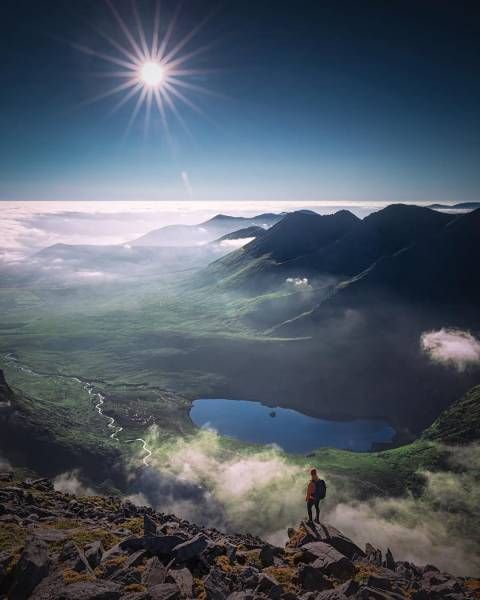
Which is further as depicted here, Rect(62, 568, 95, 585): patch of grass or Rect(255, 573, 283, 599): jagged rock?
Rect(255, 573, 283, 599): jagged rock

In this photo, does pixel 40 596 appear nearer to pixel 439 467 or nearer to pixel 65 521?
pixel 65 521

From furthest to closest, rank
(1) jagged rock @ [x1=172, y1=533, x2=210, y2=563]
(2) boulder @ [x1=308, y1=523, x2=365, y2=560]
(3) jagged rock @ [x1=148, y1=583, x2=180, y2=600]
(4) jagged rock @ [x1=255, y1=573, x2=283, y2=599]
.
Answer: (2) boulder @ [x1=308, y1=523, x2=365, y2=560] → (1) jagged rock @ [x1=172, y1=533, x2=210, y2=563] → (4) jagged rock @ [x1=255, y1=573, x2=283, y2=599] → (3) jagged rock @ [x1=148, y1=583, x2=180, y2=600]

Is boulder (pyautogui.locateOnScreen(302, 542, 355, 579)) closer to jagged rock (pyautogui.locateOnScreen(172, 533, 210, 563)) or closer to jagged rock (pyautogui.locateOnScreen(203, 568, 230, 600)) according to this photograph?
jagged rock (pyautogui.locateOnScreen(203, 568, 230, 600))

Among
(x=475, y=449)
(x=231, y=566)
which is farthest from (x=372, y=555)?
(x=475, y=449)

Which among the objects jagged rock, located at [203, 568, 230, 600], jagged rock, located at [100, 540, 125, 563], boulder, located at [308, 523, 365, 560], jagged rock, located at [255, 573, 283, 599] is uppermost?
jagged rock, located at [203, 568, 230, 600]

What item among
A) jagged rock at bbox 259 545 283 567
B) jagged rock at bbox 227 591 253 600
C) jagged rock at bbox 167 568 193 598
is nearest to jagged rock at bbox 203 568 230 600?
jagged rock at bbox 227 591 253 600

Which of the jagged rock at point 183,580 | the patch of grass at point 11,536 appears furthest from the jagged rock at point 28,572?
the jagged rock at point 183,580
